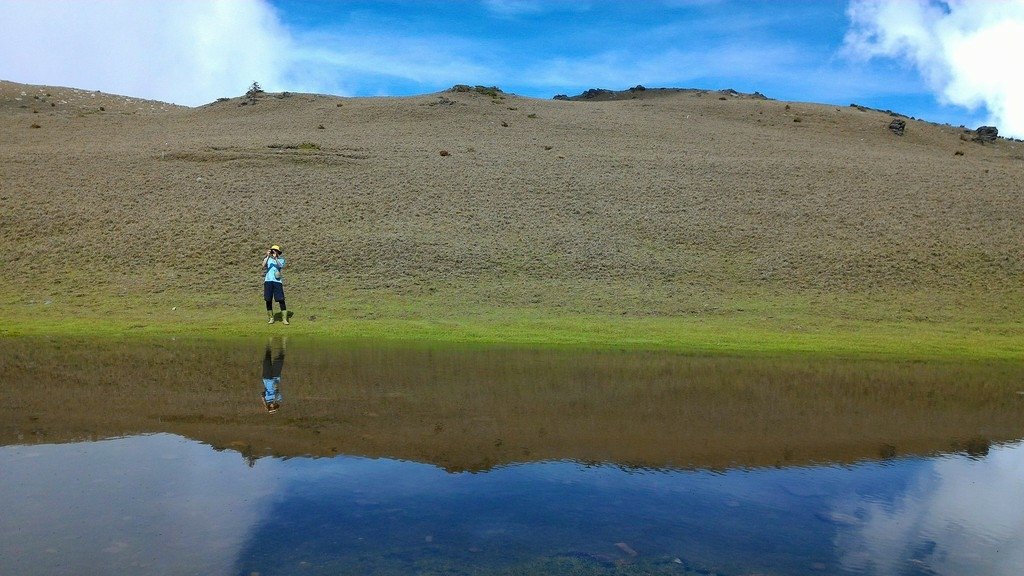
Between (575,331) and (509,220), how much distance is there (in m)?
14.9

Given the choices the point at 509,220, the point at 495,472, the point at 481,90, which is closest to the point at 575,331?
the point at 509,220

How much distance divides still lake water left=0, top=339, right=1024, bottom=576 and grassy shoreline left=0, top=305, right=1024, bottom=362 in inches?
202

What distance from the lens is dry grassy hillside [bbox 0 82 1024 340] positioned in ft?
101

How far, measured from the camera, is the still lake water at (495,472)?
773cm

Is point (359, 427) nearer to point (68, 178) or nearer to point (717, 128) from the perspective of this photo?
point (68, 178)

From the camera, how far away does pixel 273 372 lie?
56.6ft

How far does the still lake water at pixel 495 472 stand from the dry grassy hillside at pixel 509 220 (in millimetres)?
12481

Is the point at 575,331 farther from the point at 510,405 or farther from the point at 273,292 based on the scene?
the point at 510,405

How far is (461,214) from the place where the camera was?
131 feet

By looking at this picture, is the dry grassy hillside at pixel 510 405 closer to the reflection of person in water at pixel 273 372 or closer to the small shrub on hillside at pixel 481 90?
the reflection of person in water at pixel 273 372

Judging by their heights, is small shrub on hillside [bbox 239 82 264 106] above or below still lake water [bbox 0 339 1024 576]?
above

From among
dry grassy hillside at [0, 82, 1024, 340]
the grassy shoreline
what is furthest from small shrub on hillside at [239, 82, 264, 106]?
the grassy shoreline

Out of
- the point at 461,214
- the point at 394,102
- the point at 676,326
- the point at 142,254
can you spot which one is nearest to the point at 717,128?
the point at 394,102

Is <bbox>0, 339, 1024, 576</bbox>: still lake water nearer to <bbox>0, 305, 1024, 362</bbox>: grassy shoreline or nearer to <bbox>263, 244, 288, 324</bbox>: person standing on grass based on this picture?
<bbox>0, 305, 1024, 362</bbox>: grassy shoreline
